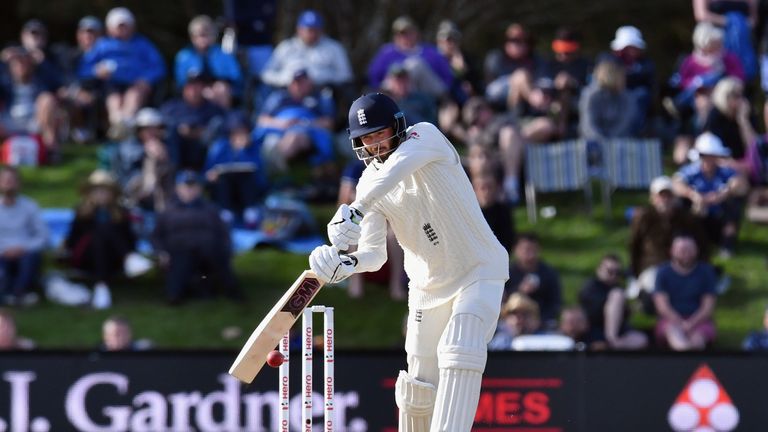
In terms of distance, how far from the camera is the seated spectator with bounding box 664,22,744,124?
15.5 metres

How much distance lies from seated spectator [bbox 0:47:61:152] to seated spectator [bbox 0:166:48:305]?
2.23 metres

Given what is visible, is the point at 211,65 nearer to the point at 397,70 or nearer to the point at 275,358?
the point at 397,70

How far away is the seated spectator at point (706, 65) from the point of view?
15.5 metres

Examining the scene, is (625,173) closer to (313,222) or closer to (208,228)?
(313,222)

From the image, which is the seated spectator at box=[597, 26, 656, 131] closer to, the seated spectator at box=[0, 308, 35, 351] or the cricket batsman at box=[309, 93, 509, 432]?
the seated spectator at box=[0, 308, 35, 351]

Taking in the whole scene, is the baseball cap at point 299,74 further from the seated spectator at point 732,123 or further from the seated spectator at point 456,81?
the seated spectator at point 732,123

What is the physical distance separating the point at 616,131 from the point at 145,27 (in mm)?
10873

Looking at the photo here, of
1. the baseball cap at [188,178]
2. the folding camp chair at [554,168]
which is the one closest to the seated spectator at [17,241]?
the baseball cap at [188,178]

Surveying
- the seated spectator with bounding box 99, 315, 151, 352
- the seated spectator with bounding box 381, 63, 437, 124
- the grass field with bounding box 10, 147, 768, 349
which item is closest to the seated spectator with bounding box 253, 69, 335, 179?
the grass field with bounding box 10, 147, 768, 349

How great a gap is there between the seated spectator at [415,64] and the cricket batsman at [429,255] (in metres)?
7.62

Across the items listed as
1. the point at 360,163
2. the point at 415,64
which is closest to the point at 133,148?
the point at 360,163

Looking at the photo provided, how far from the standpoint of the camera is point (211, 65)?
1616 cm

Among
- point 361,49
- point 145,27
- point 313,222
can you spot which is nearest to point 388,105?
point 313,222

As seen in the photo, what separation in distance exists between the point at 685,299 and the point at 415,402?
5.74m
